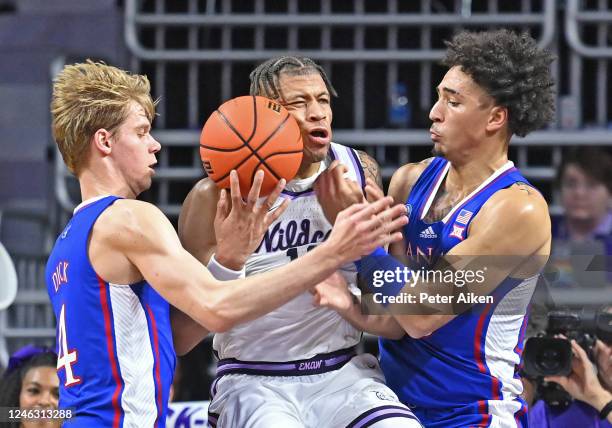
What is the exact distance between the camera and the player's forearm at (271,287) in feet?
10.9

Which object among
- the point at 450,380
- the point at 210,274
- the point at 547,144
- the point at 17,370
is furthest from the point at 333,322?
the point at 547,144

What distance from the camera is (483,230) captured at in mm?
3795

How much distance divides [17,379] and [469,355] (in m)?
2.22

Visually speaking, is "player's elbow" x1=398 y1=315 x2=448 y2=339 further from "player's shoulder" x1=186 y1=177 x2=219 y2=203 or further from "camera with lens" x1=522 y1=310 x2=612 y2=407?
"player's shoulder" x1=186 y1=177 x2=219 y2=203

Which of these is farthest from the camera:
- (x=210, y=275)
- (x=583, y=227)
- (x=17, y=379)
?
(x=583, y=227)

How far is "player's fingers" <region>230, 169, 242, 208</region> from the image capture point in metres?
3.50

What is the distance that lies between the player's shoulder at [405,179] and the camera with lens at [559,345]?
0.81 metres

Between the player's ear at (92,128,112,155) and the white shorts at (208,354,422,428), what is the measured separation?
103 cm

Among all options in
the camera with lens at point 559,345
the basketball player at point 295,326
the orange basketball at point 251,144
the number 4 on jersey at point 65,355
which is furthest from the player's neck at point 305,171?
the camera with lens at point 559,345

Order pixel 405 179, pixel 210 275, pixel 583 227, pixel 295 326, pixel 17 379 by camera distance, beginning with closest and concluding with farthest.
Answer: pixel 210 275 < pixel 295 326 < pixel 405 179 < pixel 17 379 < pixel 583 227

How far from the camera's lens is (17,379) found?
491 centimetres

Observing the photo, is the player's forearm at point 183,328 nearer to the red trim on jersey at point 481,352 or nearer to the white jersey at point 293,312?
the white jersey at point 293,312

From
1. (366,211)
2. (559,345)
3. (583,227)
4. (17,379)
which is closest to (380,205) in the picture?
(366,211)

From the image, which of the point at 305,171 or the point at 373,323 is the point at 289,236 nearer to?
the point at 305,171
